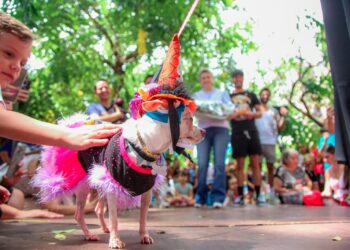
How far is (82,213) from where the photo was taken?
127 inches

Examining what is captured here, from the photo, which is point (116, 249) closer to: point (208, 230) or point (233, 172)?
point (208, 230)

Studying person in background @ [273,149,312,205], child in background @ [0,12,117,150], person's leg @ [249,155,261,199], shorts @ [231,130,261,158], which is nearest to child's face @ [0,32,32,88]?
child in background @ [0,12,117,150]

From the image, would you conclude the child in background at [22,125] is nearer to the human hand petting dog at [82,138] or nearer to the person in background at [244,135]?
the human hand petting dog at [82,138]

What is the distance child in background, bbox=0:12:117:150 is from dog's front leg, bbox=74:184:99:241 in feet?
5.12

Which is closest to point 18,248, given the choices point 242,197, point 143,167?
point 143,167

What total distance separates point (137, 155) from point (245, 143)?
4516 millimetres

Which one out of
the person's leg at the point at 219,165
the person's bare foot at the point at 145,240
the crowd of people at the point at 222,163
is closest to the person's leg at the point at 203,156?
the crowd of people at the point at 222,163

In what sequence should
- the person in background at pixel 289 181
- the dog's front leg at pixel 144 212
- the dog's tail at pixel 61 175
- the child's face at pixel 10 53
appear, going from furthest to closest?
1. the person in background at pixel 289 181
2. the dog's tail at pixel 61 175
3. the dog's front leg at pixel 144 212
4. the child's face at pixel 10 53

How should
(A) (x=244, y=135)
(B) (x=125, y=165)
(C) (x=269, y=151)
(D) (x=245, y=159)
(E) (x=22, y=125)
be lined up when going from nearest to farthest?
(E) (x=22, y=125), (B) (x=125, y=165), (A) (x=244, y=135), (D) (x=245, y=159), (C) (x=269, y=151)

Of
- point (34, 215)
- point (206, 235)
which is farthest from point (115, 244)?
point (34, 215)

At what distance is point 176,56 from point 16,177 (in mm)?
2700

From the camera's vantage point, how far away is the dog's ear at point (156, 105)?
2.74 meters

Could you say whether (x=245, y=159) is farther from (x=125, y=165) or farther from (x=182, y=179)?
(x=125, y=165)

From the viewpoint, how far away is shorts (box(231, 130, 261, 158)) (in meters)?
6.93
